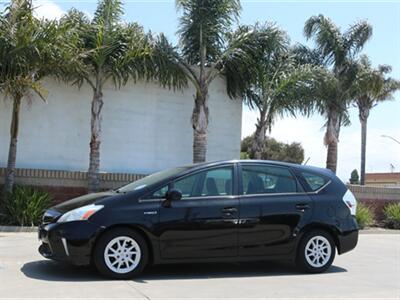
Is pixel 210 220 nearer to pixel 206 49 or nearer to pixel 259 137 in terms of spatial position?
pixel 206 49

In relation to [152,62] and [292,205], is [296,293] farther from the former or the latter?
[152,62]

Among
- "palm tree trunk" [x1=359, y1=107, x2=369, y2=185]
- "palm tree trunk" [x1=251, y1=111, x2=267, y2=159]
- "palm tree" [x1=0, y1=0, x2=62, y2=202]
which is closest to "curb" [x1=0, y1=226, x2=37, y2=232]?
"palm tree" [x1=0, y1=0, x2=62, y2=202]

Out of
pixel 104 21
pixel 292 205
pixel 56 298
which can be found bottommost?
pixel 56 298

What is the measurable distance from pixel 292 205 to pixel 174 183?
5.71 ft

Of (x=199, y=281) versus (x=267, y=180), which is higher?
(x=267, y=180)

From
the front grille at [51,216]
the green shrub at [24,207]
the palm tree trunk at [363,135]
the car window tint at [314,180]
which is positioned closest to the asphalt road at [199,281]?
the front grille at [51,216]

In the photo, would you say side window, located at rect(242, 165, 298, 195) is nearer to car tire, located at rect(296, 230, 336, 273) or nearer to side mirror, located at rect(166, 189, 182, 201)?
car tire, located at rect(296, 230, 336, 273)

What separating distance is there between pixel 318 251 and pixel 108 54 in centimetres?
859

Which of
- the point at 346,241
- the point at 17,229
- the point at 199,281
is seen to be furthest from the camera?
the point at 17,229

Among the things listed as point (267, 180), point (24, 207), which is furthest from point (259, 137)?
point (267, 180)

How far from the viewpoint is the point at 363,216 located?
17.1m

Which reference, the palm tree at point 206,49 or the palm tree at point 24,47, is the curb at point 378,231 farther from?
the palm tree at point 24,47

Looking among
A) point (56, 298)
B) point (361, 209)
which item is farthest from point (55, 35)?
point (361, 209)

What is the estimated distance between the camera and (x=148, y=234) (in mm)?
7410
